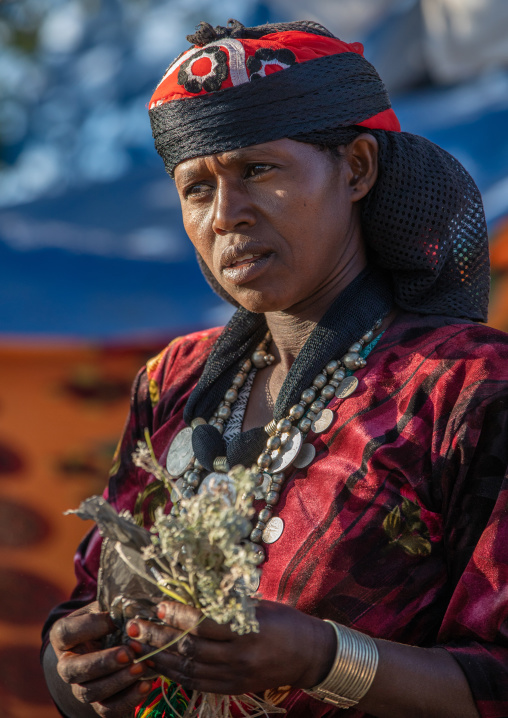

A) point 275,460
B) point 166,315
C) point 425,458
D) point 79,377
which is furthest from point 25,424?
point 425,458

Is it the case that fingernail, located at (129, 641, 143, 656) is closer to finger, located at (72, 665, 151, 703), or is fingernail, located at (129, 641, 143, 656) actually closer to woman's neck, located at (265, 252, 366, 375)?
finger, located at (72, 665, 151, 703)

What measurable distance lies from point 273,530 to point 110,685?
18.7 inches

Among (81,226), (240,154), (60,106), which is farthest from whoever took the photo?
(60,106)

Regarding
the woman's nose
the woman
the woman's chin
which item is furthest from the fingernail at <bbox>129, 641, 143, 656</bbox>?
the woman's nose

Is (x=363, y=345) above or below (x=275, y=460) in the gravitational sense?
above

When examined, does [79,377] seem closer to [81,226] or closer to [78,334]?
[78,334]

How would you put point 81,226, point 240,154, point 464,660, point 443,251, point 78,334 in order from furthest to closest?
point 81,226
point 78,334
point 443,251
point 240,154
point 464,660

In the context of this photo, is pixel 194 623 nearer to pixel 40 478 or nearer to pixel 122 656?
pixel 122 656

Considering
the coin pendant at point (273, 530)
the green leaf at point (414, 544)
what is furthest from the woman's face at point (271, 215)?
the green leaf at point (414, 544)

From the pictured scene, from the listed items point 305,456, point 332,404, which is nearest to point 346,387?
point 332,404

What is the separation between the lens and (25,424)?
414 centimetres

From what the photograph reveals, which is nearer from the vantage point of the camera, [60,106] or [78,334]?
[78,334]

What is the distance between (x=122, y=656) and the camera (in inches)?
62.8

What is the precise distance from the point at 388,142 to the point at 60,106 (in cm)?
436
